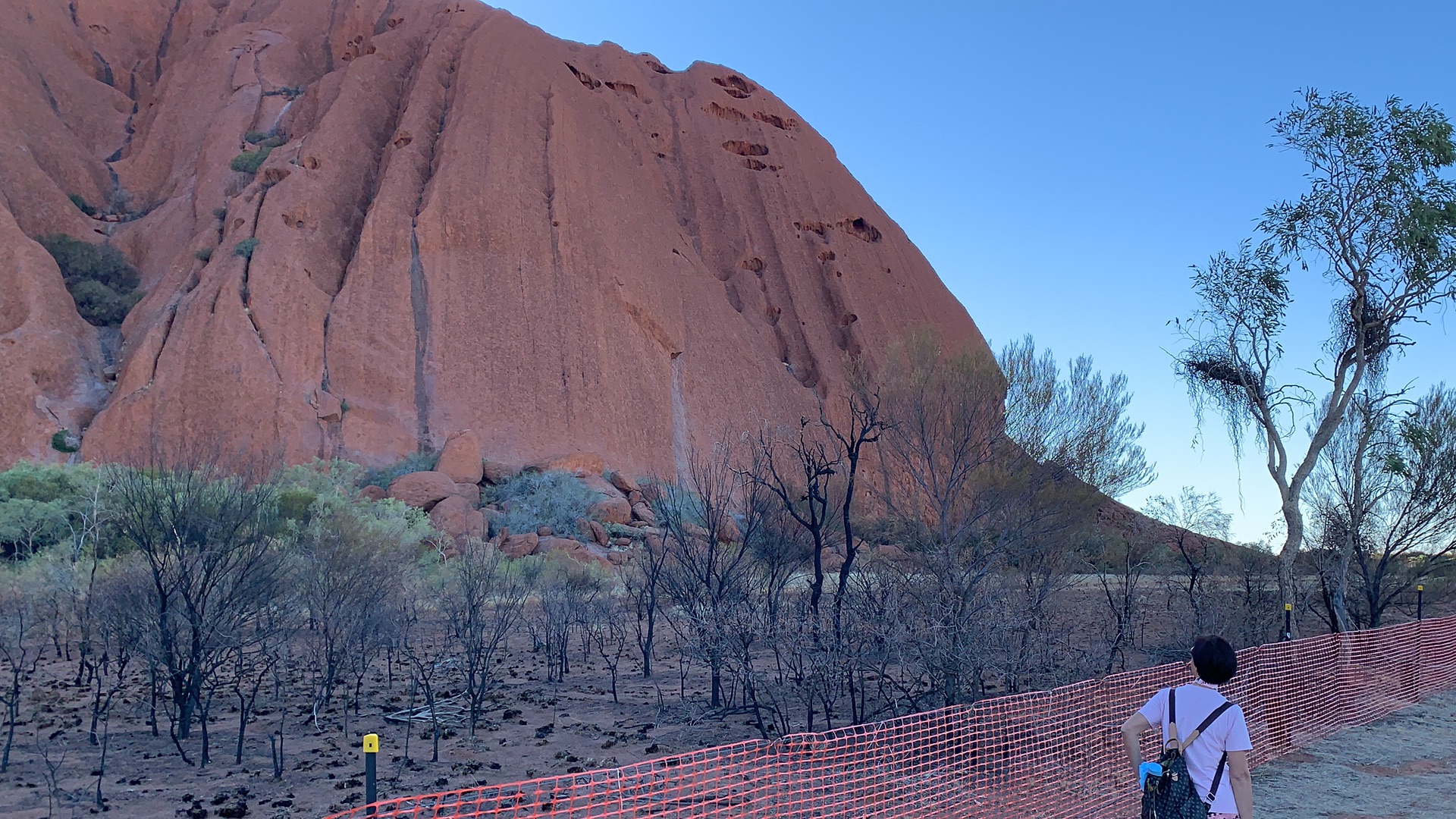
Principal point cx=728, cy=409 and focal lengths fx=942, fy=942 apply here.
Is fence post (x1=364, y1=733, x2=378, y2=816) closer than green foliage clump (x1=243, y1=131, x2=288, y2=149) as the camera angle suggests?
Yes

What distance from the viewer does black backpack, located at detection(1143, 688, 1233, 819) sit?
394 centimetres

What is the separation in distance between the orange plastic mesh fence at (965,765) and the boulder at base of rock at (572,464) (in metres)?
23.4

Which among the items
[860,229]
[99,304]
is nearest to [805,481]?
[99,304]

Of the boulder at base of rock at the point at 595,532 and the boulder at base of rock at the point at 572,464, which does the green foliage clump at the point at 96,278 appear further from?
the boulder at base of rock at the point at 595,532

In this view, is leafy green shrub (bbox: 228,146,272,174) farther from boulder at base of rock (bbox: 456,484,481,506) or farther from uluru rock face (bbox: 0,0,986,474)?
boulder at base of rock (bbox: 456,484,481,506)

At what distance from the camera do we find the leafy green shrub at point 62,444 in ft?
95.9

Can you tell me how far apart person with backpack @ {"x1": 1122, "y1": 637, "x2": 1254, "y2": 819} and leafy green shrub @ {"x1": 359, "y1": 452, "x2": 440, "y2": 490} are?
27906 mm

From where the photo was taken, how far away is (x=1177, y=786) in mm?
3977

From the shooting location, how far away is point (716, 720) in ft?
39.3

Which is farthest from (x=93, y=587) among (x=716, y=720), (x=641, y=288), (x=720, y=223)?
(x=720, y=223)

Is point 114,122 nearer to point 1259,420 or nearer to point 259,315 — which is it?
point 259,315

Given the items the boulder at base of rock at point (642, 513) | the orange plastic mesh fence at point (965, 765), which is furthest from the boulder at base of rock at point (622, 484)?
the orange plastic mesh fence at point (965, 765)

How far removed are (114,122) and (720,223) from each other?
31.3m

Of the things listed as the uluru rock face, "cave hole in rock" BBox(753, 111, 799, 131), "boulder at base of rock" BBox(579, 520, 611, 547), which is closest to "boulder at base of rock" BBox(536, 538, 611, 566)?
"boulder at base of rock" BBox(579, 520, 611, 547)
